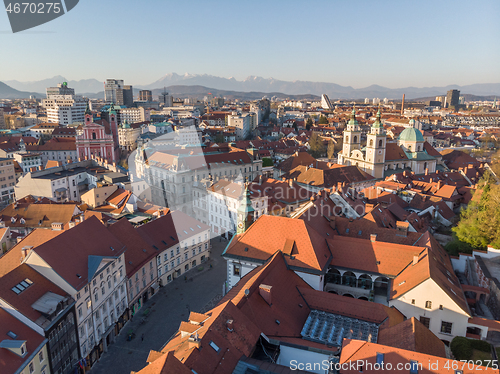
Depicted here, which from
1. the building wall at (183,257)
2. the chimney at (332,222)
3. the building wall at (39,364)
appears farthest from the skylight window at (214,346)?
the building wall at (183,257)

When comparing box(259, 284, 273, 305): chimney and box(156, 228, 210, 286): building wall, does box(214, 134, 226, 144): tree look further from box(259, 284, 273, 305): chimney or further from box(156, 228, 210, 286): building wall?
box(259, 284, 273, 305): chimney

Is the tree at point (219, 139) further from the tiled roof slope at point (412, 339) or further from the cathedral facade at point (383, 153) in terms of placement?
the tiled roof slope at point (412, 339)

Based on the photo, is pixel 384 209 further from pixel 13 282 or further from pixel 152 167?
pixel 152 167


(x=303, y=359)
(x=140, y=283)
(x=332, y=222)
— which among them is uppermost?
(x=332, y=222)

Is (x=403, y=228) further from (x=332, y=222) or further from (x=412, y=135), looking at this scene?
(x=412, y=135)

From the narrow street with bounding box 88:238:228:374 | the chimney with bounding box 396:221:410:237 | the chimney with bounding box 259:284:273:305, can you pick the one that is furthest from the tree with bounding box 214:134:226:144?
the chimney with bounding box 259:284:273:305

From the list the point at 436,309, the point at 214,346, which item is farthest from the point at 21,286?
the point at 436,309
